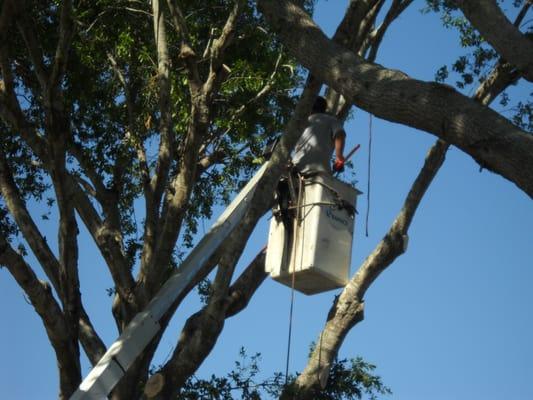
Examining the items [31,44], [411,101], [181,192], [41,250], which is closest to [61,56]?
[31,44]

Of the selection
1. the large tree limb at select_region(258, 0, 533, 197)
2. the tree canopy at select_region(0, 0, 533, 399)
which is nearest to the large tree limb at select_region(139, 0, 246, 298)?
the tree canopy at select_region(0, 0, 533, 399)

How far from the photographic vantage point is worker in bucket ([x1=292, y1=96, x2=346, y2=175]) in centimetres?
801

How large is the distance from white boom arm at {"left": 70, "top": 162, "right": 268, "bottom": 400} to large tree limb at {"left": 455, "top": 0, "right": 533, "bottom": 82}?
273 cm

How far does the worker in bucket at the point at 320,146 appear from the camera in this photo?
26.3 ft

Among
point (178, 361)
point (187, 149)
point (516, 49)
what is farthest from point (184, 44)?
point (516, 49)

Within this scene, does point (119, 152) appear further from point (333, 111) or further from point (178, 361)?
point (178, 361)

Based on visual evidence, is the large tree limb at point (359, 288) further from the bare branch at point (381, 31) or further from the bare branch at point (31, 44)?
the bare branch at point (31, 44)

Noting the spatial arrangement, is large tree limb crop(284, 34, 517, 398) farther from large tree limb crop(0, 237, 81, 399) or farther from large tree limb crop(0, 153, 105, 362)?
large tree limb crop(0, 153, 105, 362)

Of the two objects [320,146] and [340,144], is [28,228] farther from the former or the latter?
[340,144]

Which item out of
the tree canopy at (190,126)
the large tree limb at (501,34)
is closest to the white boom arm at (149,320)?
the tree canopy at (190,126)

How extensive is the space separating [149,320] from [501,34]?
12.9 ft

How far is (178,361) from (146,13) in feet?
13.4

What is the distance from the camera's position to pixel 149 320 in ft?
27.1

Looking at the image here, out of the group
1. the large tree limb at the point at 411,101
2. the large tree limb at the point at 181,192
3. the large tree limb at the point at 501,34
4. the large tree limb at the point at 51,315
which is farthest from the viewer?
the large tree limb at the point at 181,192
